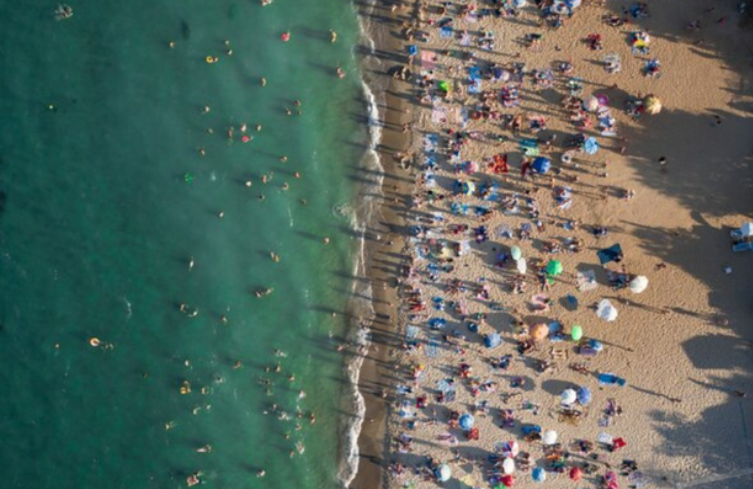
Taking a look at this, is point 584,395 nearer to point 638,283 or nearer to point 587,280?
point 587,280

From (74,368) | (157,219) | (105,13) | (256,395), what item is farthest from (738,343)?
(105,13)

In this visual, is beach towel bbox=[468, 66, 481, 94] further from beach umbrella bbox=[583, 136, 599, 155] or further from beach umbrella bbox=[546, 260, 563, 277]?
beach umbrella bbox=[546, 260, 563, 277]

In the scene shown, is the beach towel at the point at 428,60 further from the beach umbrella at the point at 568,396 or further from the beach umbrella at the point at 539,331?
the beach umbrella at the point at 568,396

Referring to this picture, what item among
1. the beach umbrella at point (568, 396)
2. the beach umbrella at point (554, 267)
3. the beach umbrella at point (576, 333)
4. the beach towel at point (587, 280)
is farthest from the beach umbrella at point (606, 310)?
the beach umbrella at point (568, 396)

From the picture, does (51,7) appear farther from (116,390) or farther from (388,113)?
(116,390)

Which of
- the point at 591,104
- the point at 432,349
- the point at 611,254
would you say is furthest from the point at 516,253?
the point at 591,104

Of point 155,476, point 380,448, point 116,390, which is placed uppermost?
point 116,390

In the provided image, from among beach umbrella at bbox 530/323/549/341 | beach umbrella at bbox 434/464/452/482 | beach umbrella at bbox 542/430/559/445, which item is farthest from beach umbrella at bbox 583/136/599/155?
beach umbrella at bbox 434/464/452/482
